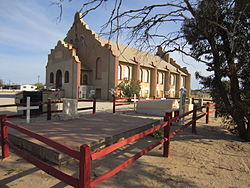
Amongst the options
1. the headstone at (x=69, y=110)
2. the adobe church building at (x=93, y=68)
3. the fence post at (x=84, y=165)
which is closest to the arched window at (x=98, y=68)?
the adobe church building at (x=93, y=68)

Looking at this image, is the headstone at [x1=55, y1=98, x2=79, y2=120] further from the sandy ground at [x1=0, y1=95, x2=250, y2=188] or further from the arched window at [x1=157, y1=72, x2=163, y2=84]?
the arched window at [x1=157, y1=72, x2=163, y2=84]

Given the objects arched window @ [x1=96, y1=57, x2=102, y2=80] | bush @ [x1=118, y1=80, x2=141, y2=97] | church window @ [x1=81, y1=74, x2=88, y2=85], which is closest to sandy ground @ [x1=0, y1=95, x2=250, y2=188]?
bush @ [x1=118, y1=80, x2=141, y2=97]

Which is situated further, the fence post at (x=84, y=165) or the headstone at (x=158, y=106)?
the headstone at (x=158, y=106)

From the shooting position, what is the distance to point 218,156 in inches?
168

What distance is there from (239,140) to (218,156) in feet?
6.86

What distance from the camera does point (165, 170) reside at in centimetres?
343

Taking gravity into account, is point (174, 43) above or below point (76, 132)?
above

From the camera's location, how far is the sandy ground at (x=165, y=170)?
9.49 ft

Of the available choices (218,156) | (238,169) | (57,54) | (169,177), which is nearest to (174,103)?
(218,156)

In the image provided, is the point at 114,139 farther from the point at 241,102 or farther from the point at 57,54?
the point at 57,54

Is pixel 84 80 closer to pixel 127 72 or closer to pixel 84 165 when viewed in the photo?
pixel 127 72

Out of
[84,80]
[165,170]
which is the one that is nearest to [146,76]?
[84,80]

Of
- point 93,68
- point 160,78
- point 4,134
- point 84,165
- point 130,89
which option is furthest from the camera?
point 160,78

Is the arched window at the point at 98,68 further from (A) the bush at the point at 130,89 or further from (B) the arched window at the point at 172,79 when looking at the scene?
(B) the arched window at the point at 172,79
